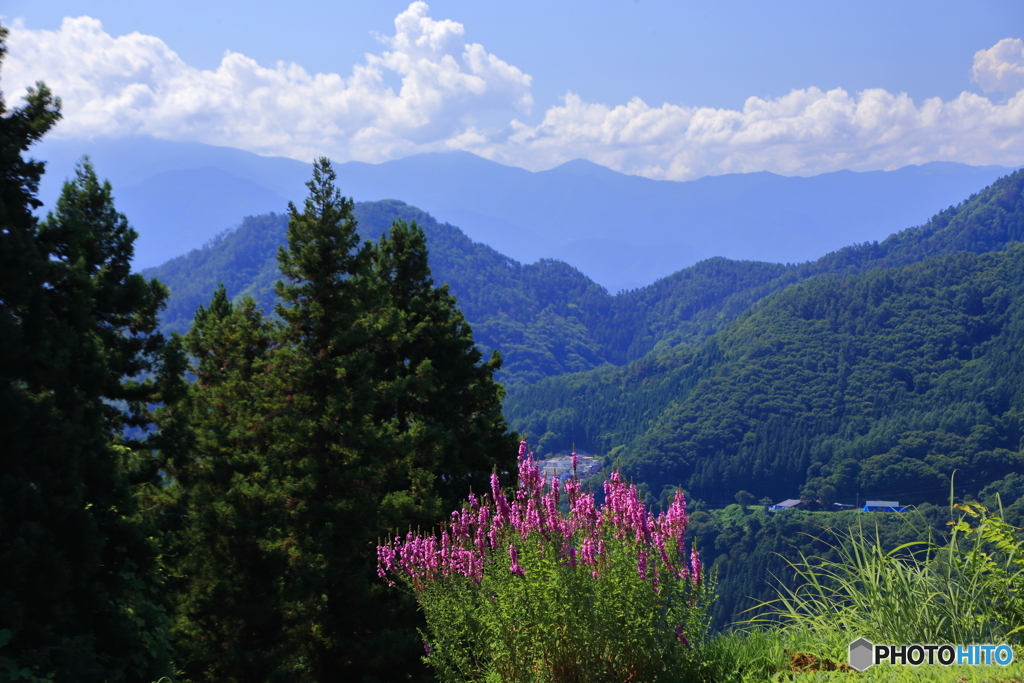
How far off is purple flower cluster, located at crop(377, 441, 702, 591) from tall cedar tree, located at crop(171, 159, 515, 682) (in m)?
5.18

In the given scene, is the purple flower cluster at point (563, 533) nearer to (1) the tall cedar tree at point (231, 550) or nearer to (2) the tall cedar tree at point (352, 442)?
(2) the tall cedar tree at point (352, 442)

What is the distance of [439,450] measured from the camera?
12.3m

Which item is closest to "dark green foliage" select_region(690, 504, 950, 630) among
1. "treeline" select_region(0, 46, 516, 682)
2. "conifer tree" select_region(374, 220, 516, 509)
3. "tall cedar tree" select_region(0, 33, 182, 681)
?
A: "conifer tree" select_region(374, 220, 516, 509)

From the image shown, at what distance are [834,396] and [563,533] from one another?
131052 mm

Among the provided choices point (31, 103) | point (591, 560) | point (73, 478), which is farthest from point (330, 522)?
point (591, 560)

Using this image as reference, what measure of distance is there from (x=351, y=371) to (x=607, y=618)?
8.62 meters

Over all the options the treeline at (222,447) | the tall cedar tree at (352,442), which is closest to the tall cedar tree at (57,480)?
the treeline at (222,447)

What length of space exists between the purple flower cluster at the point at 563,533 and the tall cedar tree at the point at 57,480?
9.55ft

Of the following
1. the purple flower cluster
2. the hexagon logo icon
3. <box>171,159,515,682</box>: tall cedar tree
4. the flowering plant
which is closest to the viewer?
the flowering plant

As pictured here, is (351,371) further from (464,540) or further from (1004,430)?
(1004,430)

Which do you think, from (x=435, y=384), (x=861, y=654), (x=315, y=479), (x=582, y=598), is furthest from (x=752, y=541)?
(x=582, y=598)

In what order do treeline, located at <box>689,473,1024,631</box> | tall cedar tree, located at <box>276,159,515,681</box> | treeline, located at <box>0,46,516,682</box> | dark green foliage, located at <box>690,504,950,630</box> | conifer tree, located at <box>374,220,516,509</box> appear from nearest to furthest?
treeline, located at <box>0,46,516,682</box>
tall cedar tree, located at <box>276,159,515,681</box>
conifer tree, located at <box>374,220,516,509</box>
dark green foliage, located at <box>690,504,950,630</box>
treeline, located at <box>689,473,1024,631</box>

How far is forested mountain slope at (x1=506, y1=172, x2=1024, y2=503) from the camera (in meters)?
100

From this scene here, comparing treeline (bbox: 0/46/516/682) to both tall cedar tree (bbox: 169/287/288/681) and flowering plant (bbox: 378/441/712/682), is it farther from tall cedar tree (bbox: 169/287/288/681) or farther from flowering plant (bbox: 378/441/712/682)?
flowering plant (bbox: 378/441/712/682)
